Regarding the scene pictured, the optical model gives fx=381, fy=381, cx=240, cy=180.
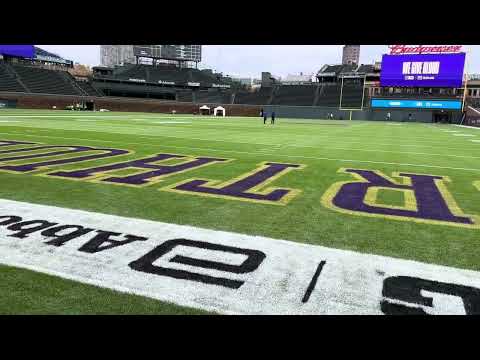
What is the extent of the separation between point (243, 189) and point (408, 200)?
281 centimetres

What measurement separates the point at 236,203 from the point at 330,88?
238ft

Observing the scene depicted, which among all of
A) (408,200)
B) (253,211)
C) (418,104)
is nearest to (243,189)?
(253,211)

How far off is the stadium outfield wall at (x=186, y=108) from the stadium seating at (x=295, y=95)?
2218mm

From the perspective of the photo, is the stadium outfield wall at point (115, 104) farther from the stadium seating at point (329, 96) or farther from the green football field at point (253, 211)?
the green football field at point (253, 211)

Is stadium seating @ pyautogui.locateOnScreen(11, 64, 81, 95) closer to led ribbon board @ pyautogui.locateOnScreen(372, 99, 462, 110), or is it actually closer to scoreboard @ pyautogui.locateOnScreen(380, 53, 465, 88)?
scoreboard @ pyautogui.locateOnScreen(380, 53, 465, 88)

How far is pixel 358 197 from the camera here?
652 cm

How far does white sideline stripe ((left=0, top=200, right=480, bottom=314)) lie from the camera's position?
9.76ft

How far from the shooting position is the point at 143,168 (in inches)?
340

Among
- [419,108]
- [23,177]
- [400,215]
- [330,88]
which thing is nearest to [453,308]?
[400,215]

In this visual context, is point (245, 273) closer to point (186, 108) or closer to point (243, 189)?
point (243, 189)

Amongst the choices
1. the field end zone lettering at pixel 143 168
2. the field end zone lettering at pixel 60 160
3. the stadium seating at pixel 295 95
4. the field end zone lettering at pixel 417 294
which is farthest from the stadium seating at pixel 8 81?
the field end zone lettering at pixel 417 294

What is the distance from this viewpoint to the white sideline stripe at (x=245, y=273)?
2.97m

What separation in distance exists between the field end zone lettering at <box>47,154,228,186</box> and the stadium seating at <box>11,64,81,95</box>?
54.7 m
